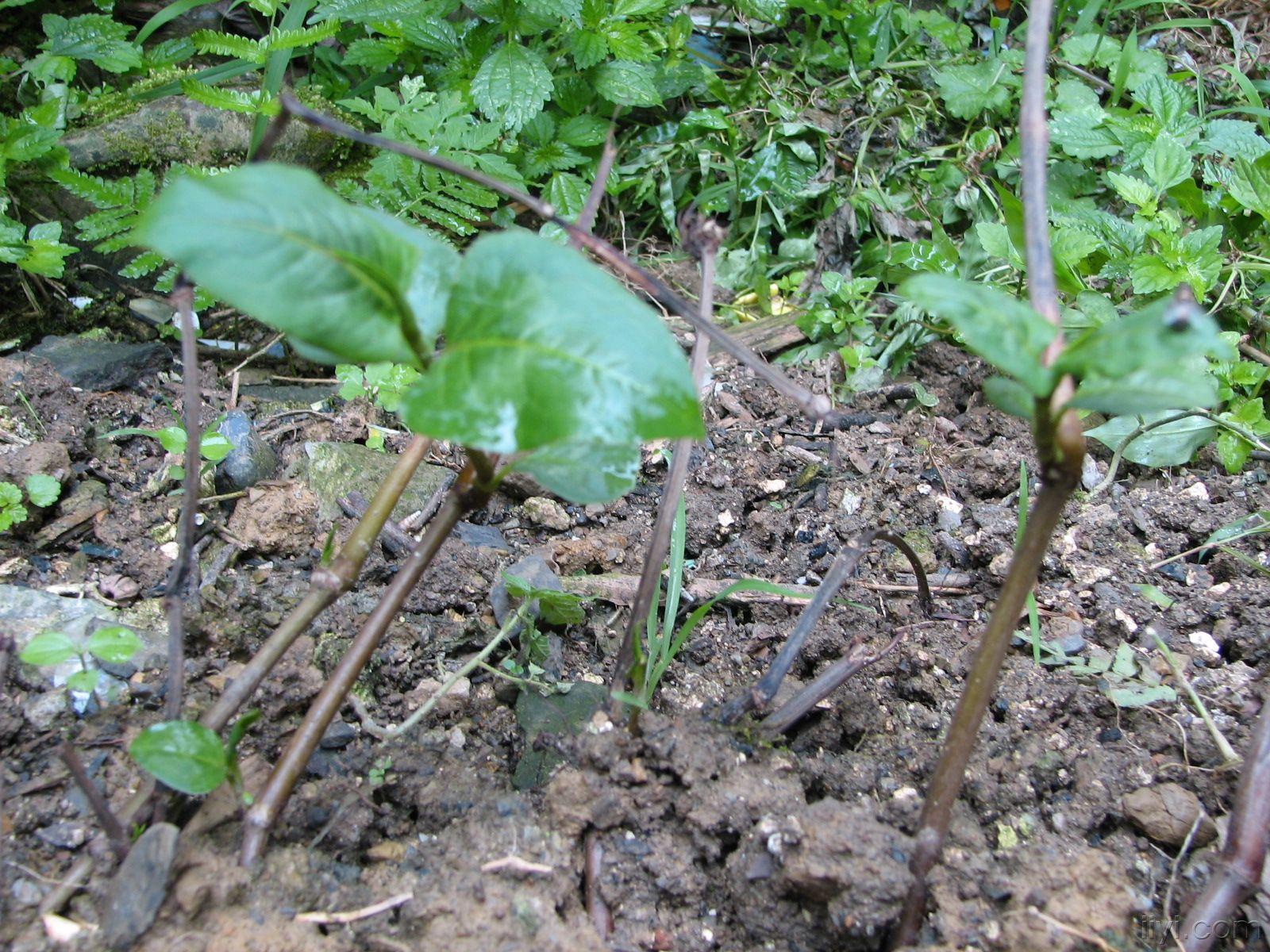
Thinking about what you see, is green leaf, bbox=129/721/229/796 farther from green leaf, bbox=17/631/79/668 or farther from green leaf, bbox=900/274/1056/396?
green leaf, bbox=900/274/1056/396

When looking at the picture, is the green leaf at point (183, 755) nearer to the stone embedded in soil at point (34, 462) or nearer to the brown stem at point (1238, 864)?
the stone embedded in soil at point (34, 462)

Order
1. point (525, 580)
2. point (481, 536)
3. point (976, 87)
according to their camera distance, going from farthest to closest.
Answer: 1. point (976, 87)
2. point (481, 536)
3. point (525, 580)

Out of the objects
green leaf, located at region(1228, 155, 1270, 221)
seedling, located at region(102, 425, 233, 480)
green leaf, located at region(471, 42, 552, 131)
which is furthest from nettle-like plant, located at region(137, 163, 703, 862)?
green leaf, located at region(1228, 155, 1270, 221)

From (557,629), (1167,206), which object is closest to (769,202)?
(1167,206)

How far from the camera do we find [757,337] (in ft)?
9.95

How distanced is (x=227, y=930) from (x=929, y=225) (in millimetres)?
3025

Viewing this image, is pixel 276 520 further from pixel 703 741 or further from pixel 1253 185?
pixel 1253 185

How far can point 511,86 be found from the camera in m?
3.00

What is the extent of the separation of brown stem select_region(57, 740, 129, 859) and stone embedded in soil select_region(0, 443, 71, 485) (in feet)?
3.47

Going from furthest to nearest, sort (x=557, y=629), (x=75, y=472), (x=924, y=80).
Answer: (x=924, y=80)
(x=75, y=472)
(x=557, y=629)

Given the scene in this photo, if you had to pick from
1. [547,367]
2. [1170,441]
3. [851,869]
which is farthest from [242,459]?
[1170,441]

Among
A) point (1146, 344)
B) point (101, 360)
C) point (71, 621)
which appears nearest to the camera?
point (1146, 344)

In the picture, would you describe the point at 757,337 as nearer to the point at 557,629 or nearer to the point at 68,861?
the point at 557,629

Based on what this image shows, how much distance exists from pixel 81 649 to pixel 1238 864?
62.2 inches
